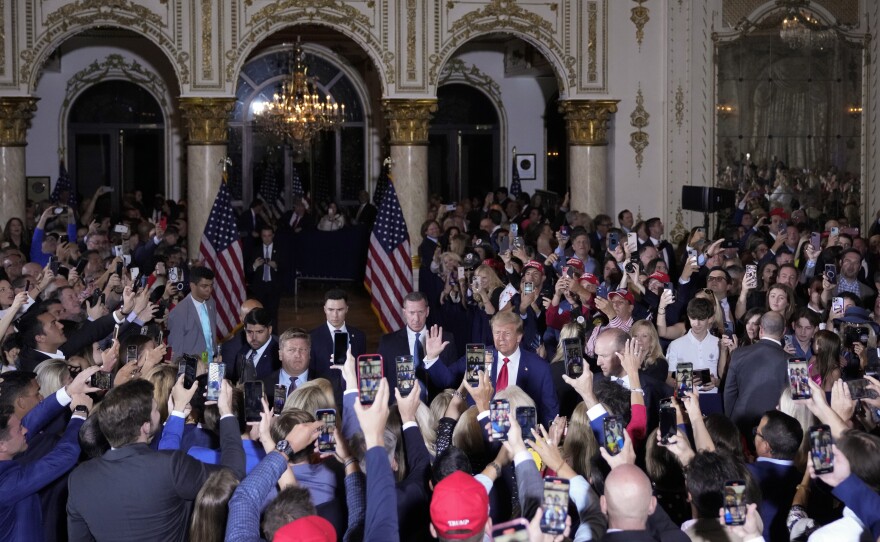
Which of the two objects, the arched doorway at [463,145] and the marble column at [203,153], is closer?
the marble column at [203,153]

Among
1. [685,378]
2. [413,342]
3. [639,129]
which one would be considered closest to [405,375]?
[685,378]

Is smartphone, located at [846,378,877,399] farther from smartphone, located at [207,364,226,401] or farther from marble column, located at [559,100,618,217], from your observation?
marble column, located at [559,100,618,217]

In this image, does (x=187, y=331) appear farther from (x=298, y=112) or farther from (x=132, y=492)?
(x=298, y=112)

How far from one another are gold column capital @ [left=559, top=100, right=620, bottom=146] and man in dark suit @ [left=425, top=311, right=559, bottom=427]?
11.9 m

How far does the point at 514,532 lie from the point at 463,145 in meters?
22.7

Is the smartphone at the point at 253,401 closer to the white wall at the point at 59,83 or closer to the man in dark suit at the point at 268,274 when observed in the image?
the man in dark suit at the point at 268,274

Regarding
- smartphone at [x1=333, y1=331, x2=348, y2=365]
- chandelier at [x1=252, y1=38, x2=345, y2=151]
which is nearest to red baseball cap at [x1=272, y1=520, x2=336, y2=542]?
smartphone at [x1=333, y1=331, x2=348, y2=365]

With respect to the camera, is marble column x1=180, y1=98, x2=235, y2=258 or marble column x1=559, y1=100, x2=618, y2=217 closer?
marble column x1=180, y1=98, x2=235, y2=258

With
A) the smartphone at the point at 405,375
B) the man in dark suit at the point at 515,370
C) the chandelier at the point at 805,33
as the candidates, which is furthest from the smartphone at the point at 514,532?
the chandelier at the point at 805,33

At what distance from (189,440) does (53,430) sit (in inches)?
38.3

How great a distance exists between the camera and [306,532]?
4.35 meters

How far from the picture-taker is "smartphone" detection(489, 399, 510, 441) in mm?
5695

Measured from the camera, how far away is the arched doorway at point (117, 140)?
25.3 meters

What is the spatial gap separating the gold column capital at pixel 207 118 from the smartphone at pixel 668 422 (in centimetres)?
1439
